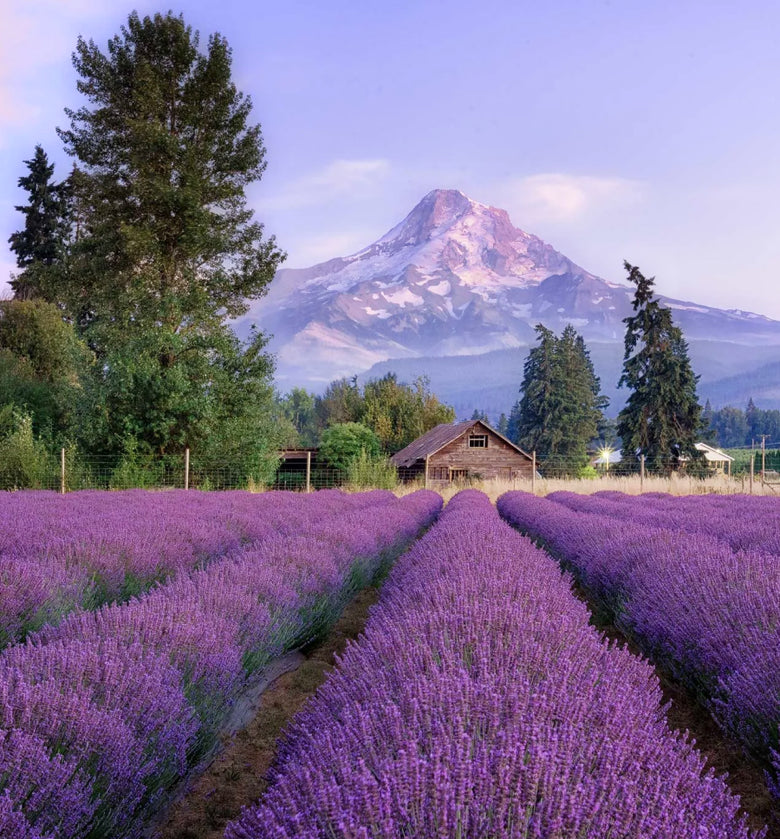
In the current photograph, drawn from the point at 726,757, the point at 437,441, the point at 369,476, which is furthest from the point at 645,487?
the point at 726,757

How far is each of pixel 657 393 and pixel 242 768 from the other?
3637 cm

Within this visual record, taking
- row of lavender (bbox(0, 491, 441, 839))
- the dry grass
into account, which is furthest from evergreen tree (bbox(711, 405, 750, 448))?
row of lavender (bbox(0, 491, 441, 839))

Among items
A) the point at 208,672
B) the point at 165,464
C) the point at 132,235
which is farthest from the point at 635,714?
the point at 132,235

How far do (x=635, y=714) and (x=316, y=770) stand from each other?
0.87m

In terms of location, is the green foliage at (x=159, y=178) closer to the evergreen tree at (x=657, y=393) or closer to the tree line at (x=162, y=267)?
the tree line at (x=162, y=267)

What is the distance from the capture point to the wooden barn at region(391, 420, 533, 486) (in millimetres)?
35125

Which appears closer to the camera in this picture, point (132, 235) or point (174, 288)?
point (132, 235)

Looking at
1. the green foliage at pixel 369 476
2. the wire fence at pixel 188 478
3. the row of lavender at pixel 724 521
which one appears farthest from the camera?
the green foliage at pixel 369 476

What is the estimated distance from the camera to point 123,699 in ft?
7.42

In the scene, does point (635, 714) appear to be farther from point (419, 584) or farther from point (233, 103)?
point (233, 103)

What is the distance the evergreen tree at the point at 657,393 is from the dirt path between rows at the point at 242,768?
34615mm

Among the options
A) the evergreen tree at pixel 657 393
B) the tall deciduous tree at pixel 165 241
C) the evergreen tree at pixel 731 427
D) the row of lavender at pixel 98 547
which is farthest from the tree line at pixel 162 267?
the evergreen tree at pixel 731 427

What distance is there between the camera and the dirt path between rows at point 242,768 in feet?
8.48

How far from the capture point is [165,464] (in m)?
20.1
